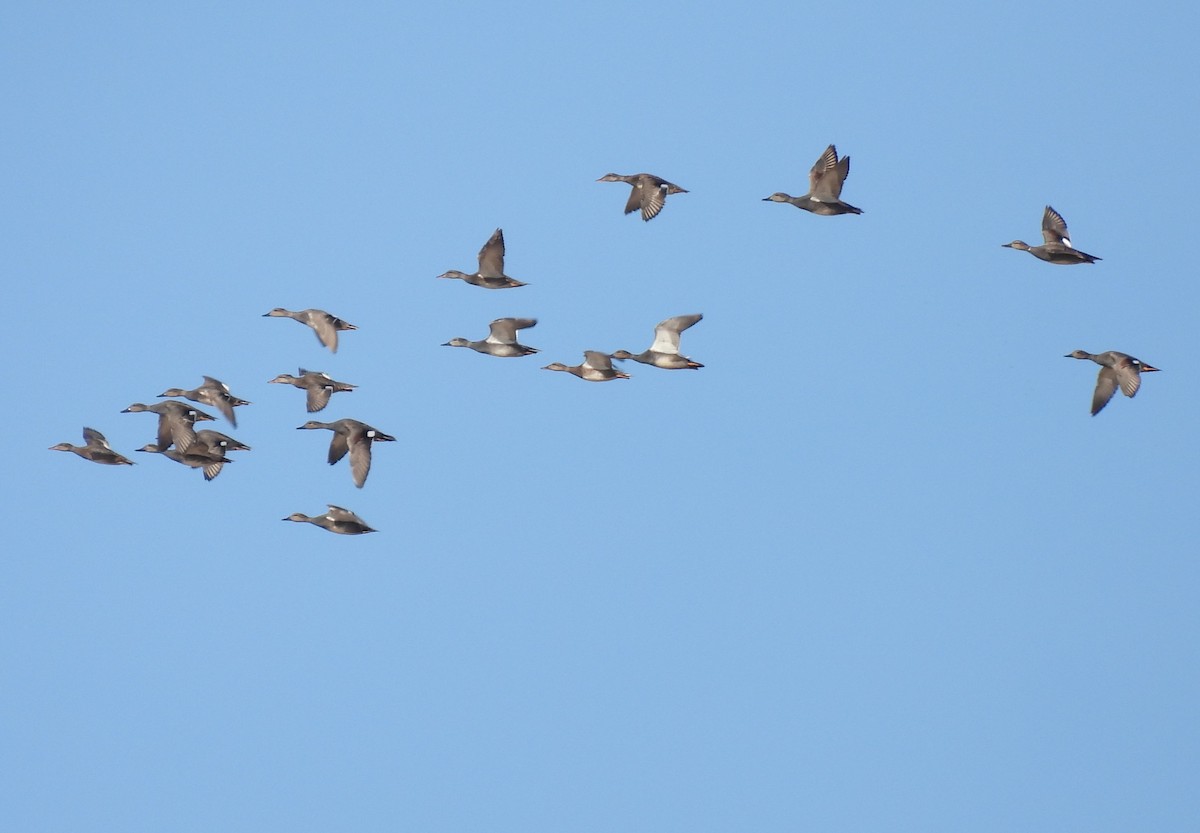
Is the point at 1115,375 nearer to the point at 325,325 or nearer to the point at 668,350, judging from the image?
the point at 668,350

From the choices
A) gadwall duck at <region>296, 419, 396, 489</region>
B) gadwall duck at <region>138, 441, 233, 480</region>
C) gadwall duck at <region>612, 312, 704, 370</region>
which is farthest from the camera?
gadwall duck at <region>138, 441, 233, 480</region>

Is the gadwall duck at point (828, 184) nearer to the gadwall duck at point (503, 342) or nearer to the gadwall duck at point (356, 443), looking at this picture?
the gadwall duck at point (503, 342)

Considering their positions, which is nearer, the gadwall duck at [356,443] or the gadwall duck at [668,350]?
the gadwall duck at [356,443]

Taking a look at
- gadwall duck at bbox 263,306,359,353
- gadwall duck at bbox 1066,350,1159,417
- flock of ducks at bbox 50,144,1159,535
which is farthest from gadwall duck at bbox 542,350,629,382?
gadwall duck at bbox 1066,350,1159,417

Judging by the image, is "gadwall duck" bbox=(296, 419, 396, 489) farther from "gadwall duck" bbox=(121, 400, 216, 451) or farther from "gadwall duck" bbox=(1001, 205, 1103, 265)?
"gadwall duck" bbox=(1001, 205, 1103, 265)

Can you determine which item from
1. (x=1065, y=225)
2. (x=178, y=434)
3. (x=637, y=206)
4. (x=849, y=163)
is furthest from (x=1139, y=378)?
(x=178, y=434)

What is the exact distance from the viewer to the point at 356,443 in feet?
178

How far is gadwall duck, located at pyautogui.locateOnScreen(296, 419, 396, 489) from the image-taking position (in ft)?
176

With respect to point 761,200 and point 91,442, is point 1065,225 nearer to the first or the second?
point 761,200

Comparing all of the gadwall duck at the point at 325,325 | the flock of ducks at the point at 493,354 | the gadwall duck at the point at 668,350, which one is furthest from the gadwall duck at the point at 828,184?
the gadwall duck at the point at 325,325

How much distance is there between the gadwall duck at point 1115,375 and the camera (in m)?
54.8

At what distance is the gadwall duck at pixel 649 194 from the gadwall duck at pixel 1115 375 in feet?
30.8

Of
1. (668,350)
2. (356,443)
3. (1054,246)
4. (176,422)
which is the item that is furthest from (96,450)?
(1054,246)

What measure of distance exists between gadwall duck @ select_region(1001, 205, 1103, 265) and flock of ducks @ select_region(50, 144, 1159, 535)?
0.07 ft
